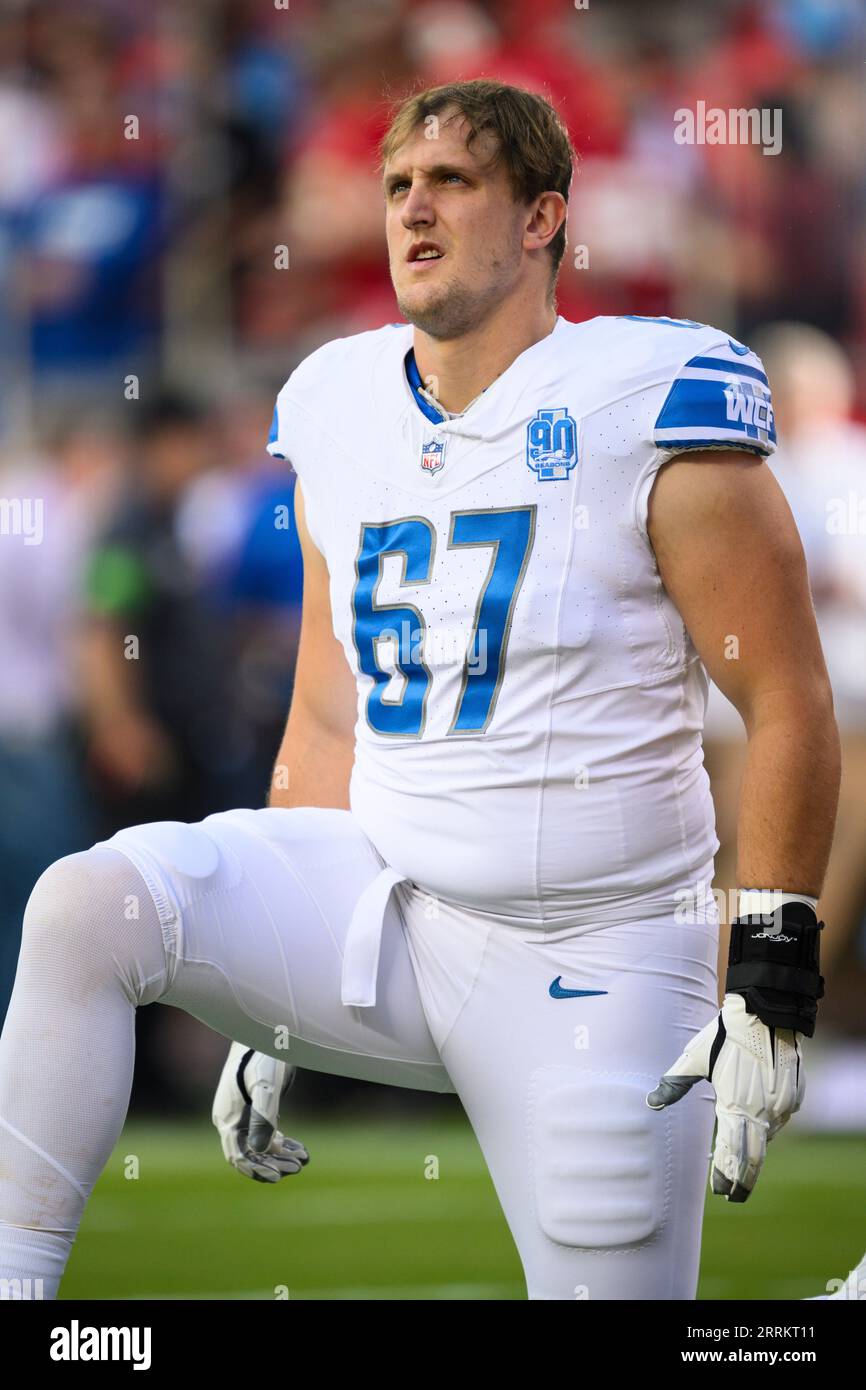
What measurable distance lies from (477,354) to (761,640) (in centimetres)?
49

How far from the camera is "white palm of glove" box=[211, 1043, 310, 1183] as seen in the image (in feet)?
7.64

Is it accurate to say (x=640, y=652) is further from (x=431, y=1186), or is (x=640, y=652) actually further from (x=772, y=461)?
(x=772, y=461)

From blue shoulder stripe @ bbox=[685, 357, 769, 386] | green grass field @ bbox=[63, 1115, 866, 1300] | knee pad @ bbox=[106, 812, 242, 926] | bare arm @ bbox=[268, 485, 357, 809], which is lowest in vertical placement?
green grass field @ bbox=[63, 1115, 866, 1300]

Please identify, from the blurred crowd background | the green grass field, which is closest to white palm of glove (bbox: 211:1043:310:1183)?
the green grass field

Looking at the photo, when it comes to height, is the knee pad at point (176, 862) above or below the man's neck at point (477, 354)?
below

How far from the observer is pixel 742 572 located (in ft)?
6.77

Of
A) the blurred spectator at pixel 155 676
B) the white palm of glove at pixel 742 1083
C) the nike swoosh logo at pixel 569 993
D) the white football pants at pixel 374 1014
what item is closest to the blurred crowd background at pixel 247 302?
the blurred spectator at pixel 155 676

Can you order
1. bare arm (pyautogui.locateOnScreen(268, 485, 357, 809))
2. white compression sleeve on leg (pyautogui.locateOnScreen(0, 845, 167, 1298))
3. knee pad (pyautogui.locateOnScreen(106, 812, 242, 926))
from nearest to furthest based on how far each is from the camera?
white compression sleeve on leg (pyautogui.locateOnScreen(0, 845, 167, 1298)) < knee pad (pyautogui.locateOnScreen(106, 812, 242, 926)) < bare arm (pyautogui.locateOnScreen(268, 485, 357, 809))

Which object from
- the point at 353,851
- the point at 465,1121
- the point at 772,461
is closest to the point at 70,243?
the point at 772,461

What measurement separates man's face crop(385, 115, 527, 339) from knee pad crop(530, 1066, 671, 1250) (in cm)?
87

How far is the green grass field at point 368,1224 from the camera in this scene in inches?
132

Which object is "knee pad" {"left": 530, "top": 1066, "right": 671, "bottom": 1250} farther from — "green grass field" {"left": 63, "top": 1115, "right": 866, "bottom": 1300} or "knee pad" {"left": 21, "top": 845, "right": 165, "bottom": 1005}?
"green grass field" {"left": 63, "top": 1115, "right": 866, "bottom": 1300}

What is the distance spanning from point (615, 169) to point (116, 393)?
4.86ft

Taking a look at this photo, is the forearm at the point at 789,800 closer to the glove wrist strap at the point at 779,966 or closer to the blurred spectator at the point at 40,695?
the glove wrist strap at the point at 779,966
